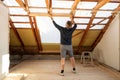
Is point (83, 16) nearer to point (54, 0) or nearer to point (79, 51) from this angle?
point (54, 0)

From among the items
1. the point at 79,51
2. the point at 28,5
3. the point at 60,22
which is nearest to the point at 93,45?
the point at 79,51

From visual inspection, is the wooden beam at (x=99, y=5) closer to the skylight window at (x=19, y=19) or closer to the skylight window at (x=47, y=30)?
the skylight window at (x=47, y=30)

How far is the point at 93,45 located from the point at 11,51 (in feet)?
11.6

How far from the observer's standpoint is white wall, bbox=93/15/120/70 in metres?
5.57

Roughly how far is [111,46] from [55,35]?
2.20 metres

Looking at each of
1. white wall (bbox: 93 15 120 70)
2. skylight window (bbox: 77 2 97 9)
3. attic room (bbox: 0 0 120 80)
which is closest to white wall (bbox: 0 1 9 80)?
attic room (bbox: 0 0 120 80)

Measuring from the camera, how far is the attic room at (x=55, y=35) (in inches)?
187

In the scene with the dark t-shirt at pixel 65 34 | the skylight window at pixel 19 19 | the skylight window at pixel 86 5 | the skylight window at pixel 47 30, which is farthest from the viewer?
the skylight window at pixel 47 30

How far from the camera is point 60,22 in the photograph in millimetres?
6625

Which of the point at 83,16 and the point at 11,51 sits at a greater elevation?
the point at 83,16

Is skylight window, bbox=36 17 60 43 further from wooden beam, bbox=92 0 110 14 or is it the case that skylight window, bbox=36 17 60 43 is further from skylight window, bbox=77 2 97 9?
wooden beam, bbox=92 0 110 14

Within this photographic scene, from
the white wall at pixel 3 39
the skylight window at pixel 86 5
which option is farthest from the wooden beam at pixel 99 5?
the white wall at pixel 3 39

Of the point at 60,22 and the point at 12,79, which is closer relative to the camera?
the point at 12,79

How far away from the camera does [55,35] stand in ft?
24.4
